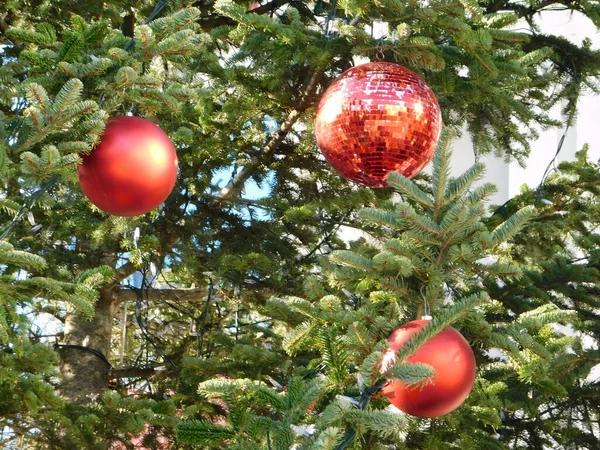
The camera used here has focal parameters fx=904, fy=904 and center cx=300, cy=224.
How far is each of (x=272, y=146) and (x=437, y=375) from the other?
282 centimetres

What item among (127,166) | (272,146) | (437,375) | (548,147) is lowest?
(437,375)

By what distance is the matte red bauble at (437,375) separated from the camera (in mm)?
2352

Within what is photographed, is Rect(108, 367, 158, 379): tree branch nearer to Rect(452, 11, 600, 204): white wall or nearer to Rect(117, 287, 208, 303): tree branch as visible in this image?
Rect(117, 287, 208, 303): tree branch

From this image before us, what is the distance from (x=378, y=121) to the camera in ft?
10.0

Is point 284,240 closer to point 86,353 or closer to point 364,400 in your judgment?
point 86,353

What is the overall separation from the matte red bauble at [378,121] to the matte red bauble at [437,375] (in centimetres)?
86

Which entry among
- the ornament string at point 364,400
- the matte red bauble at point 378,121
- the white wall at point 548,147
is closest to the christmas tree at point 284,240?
the ornament string at point 364,400

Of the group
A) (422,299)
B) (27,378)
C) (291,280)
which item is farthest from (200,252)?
(422,299)

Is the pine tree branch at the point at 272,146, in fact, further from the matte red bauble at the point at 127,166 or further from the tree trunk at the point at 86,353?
the matte red bauble at the point at 127,166

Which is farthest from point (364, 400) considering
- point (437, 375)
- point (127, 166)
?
point (127, 166)

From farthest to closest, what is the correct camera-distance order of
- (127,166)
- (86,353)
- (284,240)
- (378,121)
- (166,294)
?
(166,294) < (86,353) < (284,240) < (378,121) < (127,166)

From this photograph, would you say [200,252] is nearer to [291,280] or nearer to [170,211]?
[170,211]

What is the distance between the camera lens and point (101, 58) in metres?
2.51

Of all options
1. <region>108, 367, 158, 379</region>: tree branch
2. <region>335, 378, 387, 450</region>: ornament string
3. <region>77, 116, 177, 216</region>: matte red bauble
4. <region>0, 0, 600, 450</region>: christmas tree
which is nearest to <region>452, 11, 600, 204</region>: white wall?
<region>0, 0, 600, 450</region>: christmas tree
